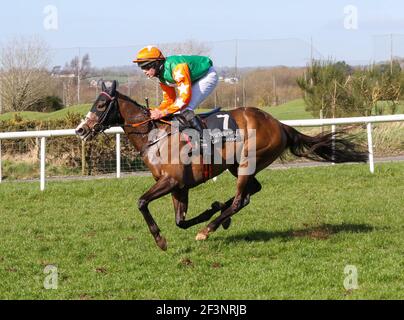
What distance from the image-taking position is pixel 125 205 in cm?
981

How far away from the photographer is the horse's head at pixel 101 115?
21.5 ft

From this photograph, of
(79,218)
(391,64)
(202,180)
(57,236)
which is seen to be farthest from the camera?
(391,64)

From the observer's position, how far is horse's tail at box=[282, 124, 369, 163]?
7379 millimetres

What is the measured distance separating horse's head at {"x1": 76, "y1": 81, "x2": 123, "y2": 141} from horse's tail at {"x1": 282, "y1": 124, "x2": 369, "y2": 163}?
1928mm

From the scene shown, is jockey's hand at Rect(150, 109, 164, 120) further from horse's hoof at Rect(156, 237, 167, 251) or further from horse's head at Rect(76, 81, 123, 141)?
horse's hoof at Rect(156, 237, 167, 251)

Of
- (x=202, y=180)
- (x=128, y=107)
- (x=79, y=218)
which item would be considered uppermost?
(x=128, y=107)

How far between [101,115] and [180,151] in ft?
2.82

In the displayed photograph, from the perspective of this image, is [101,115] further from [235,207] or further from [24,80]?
[24,80]

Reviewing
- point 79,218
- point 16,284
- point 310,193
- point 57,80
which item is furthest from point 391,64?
point 16,284

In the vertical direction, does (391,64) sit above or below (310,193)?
above

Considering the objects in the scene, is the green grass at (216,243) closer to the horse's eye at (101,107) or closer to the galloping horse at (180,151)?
the galloping horse at (180,151)

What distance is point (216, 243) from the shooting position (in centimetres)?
666
